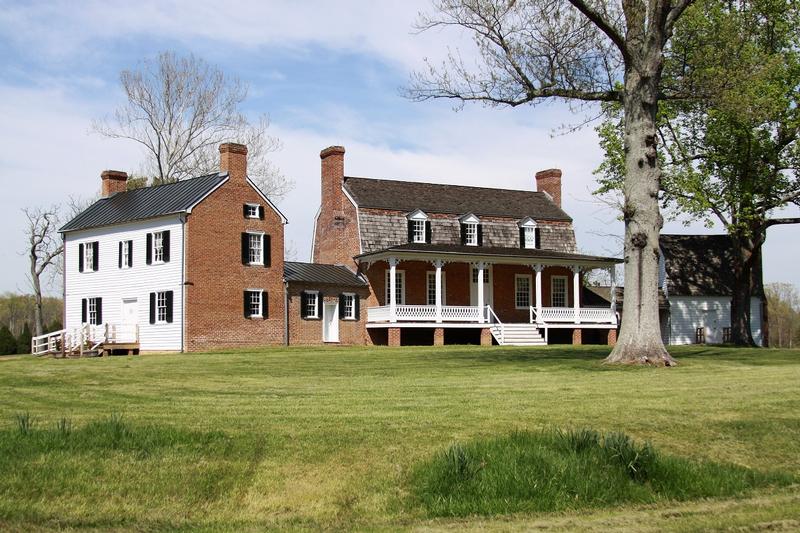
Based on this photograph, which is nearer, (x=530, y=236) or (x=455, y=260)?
(x=455, y=260)

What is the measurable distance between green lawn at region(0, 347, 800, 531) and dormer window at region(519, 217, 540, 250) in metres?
25.4

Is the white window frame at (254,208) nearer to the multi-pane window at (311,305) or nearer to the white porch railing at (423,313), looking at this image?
the multi-pane window at (311,305)

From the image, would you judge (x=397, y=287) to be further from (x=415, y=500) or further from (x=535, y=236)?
(x=415, y=500)

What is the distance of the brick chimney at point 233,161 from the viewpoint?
3650 cm

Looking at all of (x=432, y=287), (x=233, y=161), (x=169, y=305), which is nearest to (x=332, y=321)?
(x=432, y=287)

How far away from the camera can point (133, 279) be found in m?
37.4

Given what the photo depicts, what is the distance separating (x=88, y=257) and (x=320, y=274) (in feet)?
32.2

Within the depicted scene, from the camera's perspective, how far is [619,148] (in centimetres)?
4066

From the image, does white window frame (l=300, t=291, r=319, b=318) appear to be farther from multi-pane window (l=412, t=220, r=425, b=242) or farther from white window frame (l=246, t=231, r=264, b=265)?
→ multi-pane window (l=412, t=220, r=425, b=242)

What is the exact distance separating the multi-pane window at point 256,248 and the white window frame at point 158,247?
330 centimetres

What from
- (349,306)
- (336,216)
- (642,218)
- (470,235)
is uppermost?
(336,216)

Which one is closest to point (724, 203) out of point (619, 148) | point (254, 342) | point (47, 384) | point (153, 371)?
point (619, 148)

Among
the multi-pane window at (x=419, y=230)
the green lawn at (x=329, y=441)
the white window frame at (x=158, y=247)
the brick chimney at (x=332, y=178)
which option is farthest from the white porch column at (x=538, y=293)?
the green lawn at (x=329, y=441)

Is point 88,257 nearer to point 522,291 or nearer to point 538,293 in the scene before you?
point 538,293
